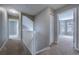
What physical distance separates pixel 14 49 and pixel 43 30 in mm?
530

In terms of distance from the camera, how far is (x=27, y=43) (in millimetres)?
1818

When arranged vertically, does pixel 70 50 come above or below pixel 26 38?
below

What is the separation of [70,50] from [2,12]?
1183 mm

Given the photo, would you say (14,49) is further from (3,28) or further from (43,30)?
Result: (43,30)

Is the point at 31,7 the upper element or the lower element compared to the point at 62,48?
upper

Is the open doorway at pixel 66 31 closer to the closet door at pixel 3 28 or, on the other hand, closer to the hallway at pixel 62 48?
the hallway at pixel 62 48

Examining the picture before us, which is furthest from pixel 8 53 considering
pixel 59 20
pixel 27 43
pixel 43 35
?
pixel 59 20

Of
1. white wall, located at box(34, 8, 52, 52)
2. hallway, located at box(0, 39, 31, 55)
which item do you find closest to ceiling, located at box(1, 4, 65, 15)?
white wall, located at box(34, 8, 52, 52)

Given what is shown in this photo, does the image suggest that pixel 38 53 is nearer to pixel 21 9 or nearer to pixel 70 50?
pixel 70 50

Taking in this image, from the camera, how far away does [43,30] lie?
1825 mm

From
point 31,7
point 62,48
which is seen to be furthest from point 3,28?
point 62,48

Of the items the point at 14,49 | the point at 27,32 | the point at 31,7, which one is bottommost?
the point at 14,49

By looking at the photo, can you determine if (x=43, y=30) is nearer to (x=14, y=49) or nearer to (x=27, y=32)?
(x=27, y=32)
